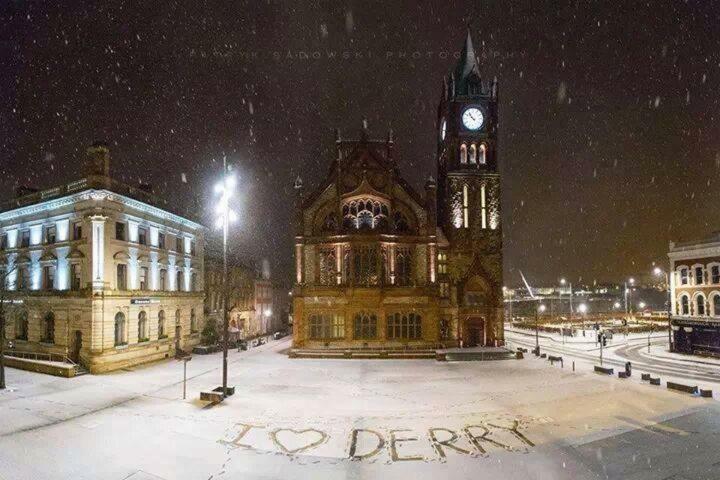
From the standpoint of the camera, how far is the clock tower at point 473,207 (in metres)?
46.7

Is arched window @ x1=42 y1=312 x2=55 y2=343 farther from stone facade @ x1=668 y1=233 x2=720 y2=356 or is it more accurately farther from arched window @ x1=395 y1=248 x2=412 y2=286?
stone facade @ x1=668 y1=233 x2=720 y2=356

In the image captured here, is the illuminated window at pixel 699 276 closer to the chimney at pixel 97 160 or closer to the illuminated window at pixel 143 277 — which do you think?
the illuminated window at pixel 143 277

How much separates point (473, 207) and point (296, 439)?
34.7 m

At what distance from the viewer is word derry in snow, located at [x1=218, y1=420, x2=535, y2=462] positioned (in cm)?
1717

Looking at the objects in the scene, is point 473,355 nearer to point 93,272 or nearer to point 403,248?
point 403,248

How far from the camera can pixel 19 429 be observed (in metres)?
19.6

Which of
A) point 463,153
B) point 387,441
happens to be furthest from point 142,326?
point 463,153

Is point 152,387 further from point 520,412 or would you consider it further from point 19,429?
point 520,412

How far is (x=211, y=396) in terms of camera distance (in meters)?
24.2

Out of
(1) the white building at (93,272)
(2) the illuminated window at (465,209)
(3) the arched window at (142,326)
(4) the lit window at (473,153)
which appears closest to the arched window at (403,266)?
(2) the illuminated window at (465,209)

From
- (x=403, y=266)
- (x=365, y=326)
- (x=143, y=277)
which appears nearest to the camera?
(x=143, y=277)

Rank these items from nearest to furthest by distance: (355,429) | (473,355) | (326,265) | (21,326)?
(355,429) → (21,326) → (473,355) → (326,265)

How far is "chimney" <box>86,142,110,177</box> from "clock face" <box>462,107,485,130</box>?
33.7 metres

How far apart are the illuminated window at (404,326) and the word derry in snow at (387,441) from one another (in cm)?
2373
